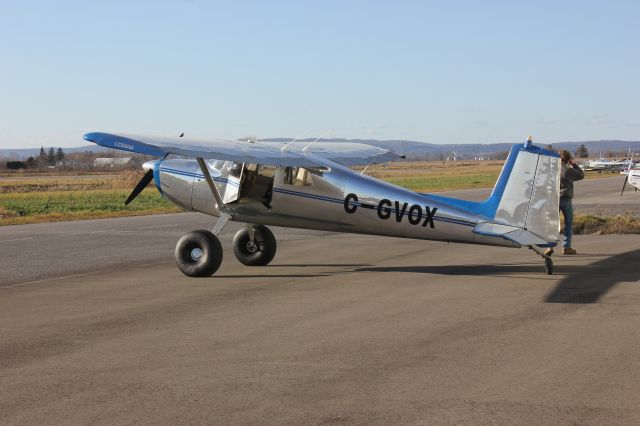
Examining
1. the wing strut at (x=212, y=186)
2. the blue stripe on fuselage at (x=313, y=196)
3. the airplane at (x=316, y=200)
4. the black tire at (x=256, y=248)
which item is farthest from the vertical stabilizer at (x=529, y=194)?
the wing strut at (x=212, y=186)

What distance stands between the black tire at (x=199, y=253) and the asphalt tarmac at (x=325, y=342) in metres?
0.23

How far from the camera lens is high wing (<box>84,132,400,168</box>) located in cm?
1164

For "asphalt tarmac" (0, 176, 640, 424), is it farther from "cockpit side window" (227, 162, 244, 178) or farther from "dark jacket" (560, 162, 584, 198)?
"dark jacket" (560, 162, 584, 198)

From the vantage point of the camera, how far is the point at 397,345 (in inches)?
319

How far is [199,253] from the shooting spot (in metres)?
13.5

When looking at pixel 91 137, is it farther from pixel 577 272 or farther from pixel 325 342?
pixel 577 272

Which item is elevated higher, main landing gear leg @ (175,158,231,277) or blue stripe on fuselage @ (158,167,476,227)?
blue stripe on fuselage @ (158,167,476,227)

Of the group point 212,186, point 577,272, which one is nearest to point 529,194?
point 577,272

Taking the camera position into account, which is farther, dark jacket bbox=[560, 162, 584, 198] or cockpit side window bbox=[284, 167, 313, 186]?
dark jacket bbox=[560, 162, 584, 198]

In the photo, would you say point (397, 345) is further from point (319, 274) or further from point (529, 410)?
point (319, 274)

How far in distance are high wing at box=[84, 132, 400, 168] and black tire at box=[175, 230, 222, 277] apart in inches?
55.8

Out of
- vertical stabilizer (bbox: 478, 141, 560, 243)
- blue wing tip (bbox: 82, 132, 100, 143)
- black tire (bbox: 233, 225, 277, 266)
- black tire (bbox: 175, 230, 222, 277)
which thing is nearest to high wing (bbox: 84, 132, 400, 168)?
blue wing tip (bbox: 82, 132, 100, 143)

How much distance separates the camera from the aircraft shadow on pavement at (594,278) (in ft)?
36.1

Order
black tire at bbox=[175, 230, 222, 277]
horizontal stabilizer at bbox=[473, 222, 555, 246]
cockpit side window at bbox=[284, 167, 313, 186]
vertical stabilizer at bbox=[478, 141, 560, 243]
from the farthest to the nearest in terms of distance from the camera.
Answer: cockpit side window at bbox=[284, 167, 313, 186]
black tire at bbox=[175, 230, 222, 277]
vertical stabilizer at bbox=[478, 141, 560, 243]
horizontal stabilizer at bbox=[473, 222, 555, 246]
